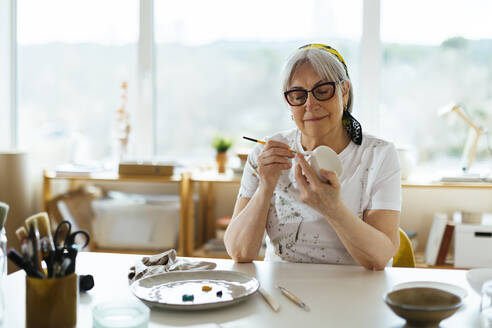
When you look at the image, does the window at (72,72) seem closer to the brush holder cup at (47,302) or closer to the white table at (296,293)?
the white table at (296,293)

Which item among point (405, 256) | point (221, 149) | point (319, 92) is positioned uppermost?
point (319, 92)

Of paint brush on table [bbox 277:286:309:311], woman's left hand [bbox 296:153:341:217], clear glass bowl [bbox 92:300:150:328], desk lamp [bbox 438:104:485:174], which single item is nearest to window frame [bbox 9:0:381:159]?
desk lamp [bbox 438:104:485:174]

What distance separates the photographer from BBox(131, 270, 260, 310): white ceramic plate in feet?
3.72

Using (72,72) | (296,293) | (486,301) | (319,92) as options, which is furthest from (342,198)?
(72,72)

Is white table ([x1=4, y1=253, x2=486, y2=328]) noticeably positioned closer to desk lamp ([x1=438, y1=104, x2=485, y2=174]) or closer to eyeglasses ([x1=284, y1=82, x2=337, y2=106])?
eyeglasses ([x1=284, y1=82, x2=337, y2=106])

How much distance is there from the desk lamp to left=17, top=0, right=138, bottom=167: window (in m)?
2.00

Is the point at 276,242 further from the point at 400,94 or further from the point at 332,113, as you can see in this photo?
the point at 400,94

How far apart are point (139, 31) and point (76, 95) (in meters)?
0.63

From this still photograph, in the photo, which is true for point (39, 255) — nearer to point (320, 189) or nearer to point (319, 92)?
point (320, 189)

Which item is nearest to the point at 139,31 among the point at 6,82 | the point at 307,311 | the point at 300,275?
the point at 6,82

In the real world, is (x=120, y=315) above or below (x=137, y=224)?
above

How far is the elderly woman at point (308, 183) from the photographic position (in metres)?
1.57

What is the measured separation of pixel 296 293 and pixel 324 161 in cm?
39

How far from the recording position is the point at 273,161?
1566 millimetres
